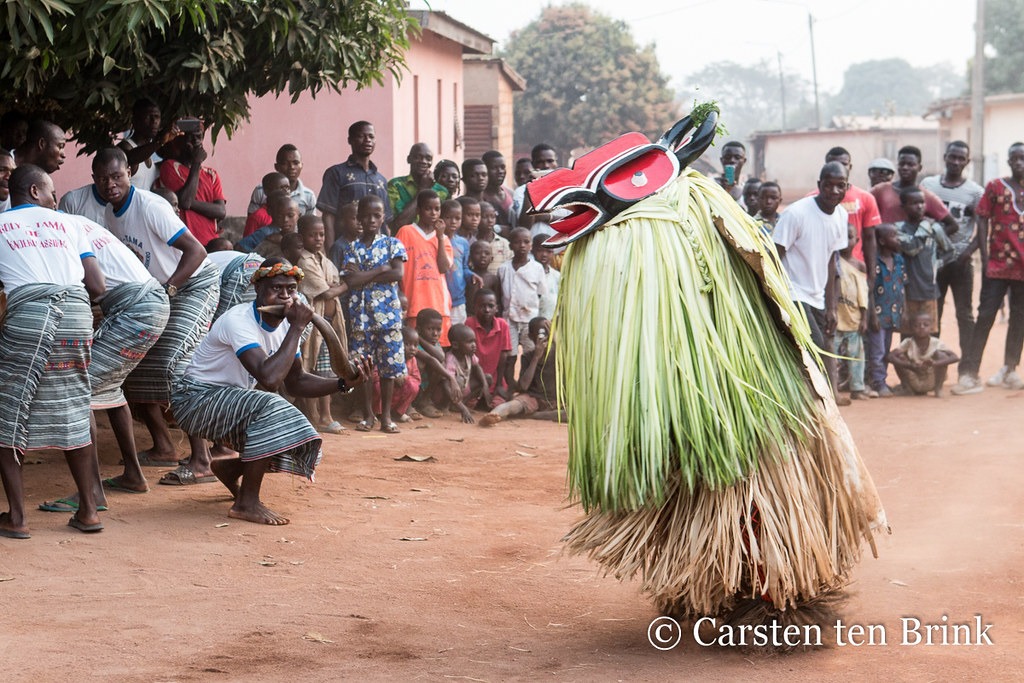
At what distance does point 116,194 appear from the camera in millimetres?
6551

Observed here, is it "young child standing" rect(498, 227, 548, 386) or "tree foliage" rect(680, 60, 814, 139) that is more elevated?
"tree foliage" rect(680, 60, 814, 139)

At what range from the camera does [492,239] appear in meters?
9.75

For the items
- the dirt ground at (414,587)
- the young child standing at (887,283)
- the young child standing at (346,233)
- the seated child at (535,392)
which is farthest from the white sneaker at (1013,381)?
the young child standing at (346,233)

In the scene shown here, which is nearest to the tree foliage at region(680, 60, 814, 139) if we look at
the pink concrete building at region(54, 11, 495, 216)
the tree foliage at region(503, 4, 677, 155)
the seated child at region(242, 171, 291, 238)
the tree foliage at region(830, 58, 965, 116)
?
the tree foliage at region(830, 58, 965, 116)

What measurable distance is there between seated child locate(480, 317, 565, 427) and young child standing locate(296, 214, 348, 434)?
133cm

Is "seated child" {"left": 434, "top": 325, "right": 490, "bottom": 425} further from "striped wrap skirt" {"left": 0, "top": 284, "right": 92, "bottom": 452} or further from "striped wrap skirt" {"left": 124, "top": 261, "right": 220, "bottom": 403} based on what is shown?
"striped wrap skirt" {"left": 0, "top": 284, "right": 92, "bottom": 452}

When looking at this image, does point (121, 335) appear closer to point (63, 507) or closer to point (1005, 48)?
point (63, 507)

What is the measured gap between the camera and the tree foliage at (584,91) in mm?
35375

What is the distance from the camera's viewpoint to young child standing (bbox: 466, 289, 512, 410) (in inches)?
373

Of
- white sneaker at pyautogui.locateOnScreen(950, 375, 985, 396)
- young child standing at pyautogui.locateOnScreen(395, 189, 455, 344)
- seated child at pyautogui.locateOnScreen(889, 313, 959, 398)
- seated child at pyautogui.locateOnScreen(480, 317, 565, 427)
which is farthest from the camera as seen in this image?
white sneaker at pyautogui.locateOnScreen(950, 375, 985, 396)

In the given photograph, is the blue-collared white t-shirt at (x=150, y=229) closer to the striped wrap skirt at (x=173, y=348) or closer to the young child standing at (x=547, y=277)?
the striped wrap skirt at (x=173, y=348)

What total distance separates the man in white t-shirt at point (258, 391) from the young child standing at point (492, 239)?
3.64 meters

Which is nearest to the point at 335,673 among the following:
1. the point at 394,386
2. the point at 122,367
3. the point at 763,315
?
the point at 763,315

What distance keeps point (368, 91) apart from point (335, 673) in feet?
37.9
